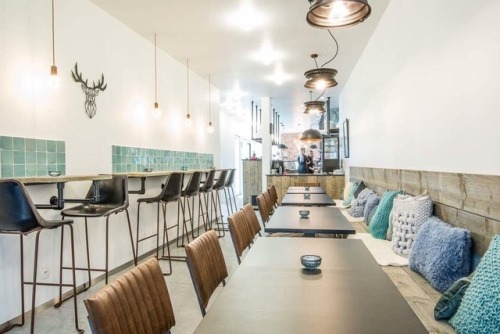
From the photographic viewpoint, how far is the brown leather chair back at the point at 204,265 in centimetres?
155

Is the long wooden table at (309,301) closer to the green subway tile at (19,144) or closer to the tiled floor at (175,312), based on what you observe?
the tiled floor at (175,312)

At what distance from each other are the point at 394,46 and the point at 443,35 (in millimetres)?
1366

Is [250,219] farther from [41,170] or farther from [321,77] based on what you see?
[321,77]

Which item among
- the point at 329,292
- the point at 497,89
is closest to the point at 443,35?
the point at 497,89

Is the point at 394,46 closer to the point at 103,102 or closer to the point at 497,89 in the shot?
the point at 497,89

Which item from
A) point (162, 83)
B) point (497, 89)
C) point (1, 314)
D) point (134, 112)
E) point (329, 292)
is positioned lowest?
point (1, 314)

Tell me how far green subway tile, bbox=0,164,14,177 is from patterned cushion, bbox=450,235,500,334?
10.2ft

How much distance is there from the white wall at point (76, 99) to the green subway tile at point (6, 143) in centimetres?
6

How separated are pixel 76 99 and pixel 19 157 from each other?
0.95 metres

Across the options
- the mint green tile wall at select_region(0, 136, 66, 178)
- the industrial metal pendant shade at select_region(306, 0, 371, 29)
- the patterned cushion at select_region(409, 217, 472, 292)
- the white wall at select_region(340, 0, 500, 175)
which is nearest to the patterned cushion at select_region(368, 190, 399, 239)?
the white wall at select_region(340, 0, 500, 175)

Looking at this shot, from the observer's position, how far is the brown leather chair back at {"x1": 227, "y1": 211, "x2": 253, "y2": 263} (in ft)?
7.45

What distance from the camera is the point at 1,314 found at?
2588mm

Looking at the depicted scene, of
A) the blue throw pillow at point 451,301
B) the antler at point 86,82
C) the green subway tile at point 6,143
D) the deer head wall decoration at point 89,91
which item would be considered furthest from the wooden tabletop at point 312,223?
the antler at point 86,82

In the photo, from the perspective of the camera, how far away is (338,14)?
7.25ft
